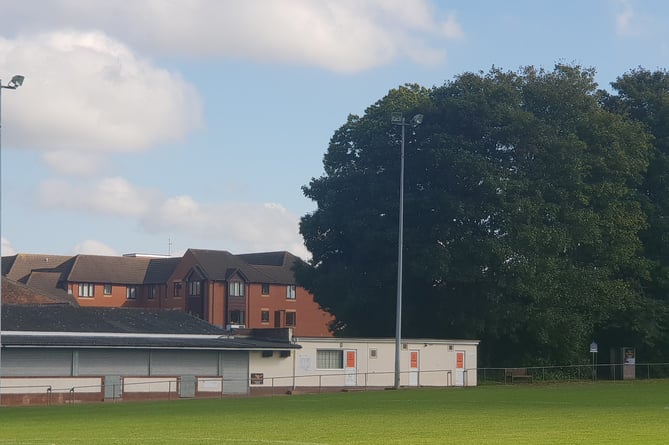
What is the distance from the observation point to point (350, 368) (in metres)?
64.0

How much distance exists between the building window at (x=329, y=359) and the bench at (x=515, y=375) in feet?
39.7

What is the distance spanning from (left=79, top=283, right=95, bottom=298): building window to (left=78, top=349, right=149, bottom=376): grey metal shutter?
78788mm

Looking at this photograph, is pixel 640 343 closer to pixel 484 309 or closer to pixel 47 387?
pixel 484 309

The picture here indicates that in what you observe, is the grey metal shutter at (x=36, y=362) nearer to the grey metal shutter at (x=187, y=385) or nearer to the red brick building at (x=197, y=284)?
the grey metal shutter at (x=187, y=385)

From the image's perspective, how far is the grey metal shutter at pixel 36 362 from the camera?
54562 millimetres

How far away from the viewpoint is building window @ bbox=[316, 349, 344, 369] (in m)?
63.4

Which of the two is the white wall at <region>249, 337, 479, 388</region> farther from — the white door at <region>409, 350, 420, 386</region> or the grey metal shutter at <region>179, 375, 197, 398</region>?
the grey metal shutter at <region>179, 375, 197, 398</region>

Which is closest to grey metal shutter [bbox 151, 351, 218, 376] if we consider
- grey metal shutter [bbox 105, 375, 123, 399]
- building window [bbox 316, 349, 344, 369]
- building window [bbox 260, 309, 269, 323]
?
grey metal shutter [bbox 105, 375, 123, 399]

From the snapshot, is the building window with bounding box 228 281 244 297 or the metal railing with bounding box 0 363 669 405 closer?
the metal railing with bounding box 0 363 669 405

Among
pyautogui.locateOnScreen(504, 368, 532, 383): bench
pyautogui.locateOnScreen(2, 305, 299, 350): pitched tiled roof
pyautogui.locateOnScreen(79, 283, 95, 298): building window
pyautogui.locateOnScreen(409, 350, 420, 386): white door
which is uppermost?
pyautogui.locateOnScreen(79, 283, 95, 298): building window

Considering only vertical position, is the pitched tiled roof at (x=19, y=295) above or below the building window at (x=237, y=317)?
above

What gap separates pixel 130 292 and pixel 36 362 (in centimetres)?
8364

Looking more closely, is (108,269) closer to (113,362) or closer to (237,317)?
Answer: (237,317)

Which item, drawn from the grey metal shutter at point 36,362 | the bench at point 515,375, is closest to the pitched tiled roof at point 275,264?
the bench at point 515,375
